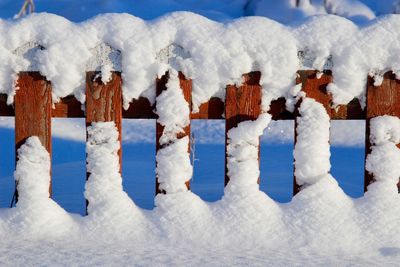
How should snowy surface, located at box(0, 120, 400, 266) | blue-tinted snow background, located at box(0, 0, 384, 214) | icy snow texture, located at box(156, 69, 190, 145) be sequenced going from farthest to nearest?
blue-tinted snow background, located at box(0, 0, 384, 214) → icy snow texture, located at box(156, 69, 190, 145) → snowy surface, located at box(0, 120, 400, 266)

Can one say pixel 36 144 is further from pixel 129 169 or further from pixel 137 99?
pixel 129 169

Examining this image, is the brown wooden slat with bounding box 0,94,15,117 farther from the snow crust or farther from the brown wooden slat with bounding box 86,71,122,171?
the brown wooden slat with bounding box 86,71,122,171

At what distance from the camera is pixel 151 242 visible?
7.23 feet

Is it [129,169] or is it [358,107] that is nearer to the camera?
[358,107]

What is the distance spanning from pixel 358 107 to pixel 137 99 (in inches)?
31.0

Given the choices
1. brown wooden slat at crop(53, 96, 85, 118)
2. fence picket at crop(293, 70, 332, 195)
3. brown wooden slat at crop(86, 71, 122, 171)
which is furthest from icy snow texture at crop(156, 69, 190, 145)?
fence picket at crop(293, 70, 332, 195)

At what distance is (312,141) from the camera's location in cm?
230

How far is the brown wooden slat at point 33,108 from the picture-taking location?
7.57 ft

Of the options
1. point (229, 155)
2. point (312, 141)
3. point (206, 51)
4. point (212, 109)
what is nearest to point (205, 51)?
point (206, 51)

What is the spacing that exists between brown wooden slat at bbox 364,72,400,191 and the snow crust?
28 millimetres

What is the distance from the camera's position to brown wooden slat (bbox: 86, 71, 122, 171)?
2287mm

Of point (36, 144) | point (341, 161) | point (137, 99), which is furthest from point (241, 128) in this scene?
point (341, 161)

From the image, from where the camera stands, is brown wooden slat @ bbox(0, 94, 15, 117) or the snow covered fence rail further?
brown wooden slat @ bbox(0, 94, 15, 117)

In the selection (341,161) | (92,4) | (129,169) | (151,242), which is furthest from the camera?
(92,4)
